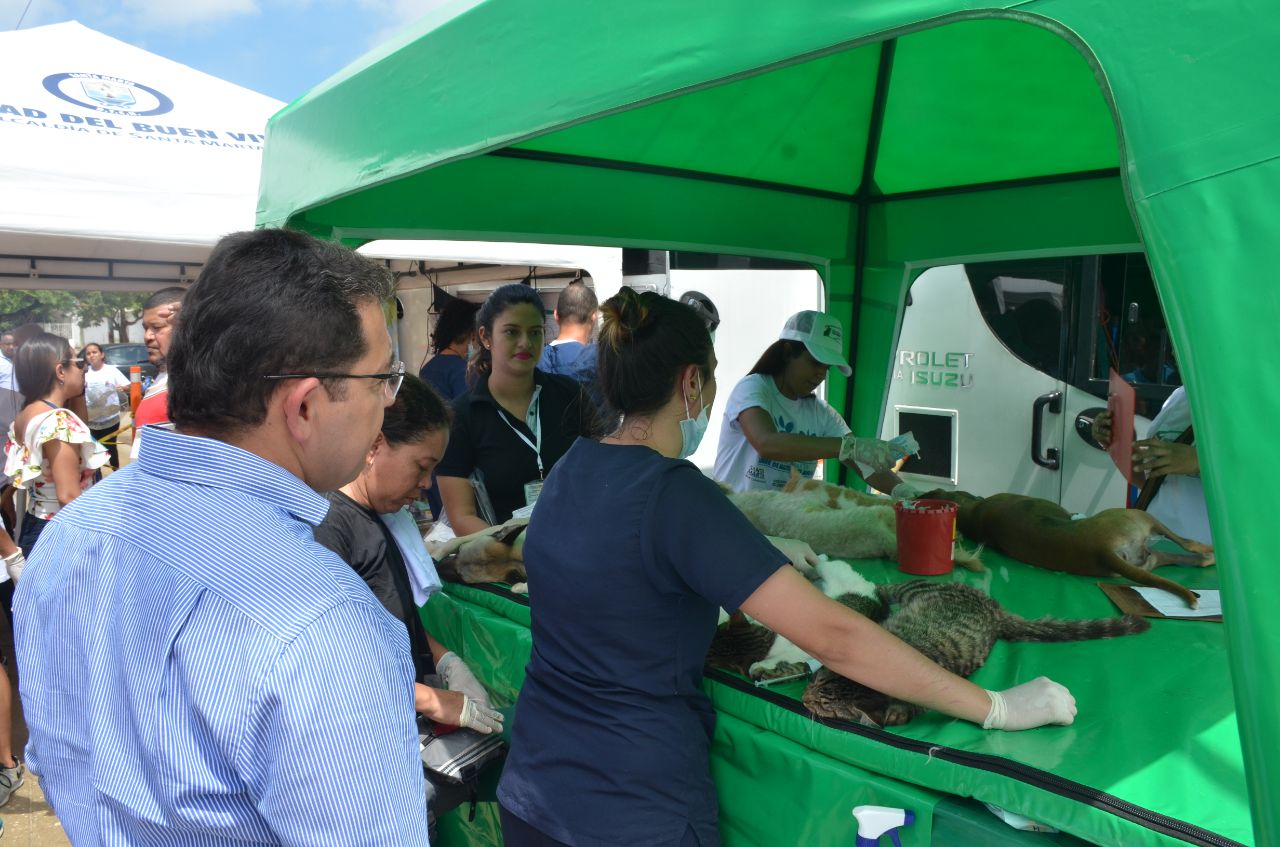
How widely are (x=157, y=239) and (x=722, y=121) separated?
3192 mm

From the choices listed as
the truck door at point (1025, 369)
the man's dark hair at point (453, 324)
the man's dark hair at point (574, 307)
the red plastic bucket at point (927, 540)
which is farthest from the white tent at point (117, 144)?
the truck door at point (1025, 369)

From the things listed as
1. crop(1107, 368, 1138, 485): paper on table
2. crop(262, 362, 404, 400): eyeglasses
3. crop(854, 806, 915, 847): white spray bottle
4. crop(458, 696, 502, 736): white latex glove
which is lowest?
crop(458, 696, 502, 736): white latex glove

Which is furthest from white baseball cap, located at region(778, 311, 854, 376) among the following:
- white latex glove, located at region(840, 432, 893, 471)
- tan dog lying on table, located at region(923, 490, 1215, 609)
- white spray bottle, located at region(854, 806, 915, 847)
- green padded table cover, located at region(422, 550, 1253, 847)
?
white spray bottle, located at region(854, 806, 915, 847)

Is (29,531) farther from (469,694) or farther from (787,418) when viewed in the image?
(787,418)

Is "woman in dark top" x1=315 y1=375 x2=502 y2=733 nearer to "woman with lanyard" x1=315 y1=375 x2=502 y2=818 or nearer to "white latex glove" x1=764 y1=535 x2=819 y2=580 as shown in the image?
"woman with lanyard" x1=315 y1=375 x2=502 y2=818

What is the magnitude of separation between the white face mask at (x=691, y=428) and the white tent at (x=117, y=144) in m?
3.97

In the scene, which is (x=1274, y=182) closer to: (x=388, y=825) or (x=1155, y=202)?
(x=1155, y=202)

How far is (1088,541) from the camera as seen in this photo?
7.01 feet

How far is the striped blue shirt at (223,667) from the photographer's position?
0.71 meters

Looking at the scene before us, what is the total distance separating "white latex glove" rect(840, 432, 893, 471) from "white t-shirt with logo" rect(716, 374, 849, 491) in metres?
0.36

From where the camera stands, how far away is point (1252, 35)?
77 centimetres

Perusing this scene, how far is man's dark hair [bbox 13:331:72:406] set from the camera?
4137 mm

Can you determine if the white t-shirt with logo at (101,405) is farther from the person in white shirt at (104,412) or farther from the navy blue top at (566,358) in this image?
the navy blue top at (566,358)

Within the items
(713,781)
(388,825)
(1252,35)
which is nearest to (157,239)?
(713,781)
